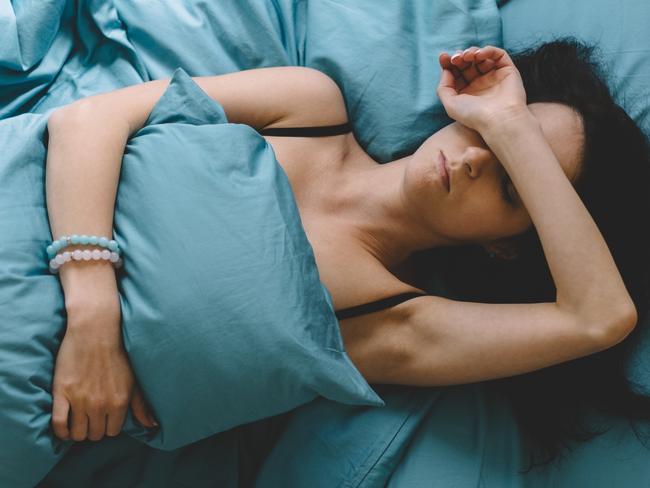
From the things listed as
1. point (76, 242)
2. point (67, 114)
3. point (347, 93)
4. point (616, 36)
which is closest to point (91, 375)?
point (76, 242)

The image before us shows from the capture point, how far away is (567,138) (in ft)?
3.49

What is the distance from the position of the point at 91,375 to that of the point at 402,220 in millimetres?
522

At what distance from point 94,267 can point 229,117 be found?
1.09 ft

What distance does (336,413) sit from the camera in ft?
3.80

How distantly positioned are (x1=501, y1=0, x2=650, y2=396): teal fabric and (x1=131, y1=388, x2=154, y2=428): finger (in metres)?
0.72

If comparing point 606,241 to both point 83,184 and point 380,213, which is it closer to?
point 380,213

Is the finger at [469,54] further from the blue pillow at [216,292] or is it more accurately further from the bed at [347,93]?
the blue pillow at [216,292]

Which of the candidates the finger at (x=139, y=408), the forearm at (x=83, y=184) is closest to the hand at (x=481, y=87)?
the forearm at (x=83, y=184)

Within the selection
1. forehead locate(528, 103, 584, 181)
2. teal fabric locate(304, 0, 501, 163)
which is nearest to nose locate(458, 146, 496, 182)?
forehead locate(528, 103, 584, 181)

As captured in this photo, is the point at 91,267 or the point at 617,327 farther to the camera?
Answer: the point at 617,327

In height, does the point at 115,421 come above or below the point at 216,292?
below

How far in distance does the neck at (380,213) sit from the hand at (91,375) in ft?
1.39

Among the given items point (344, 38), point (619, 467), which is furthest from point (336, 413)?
point (344, 38)

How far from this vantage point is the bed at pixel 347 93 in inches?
43.5
